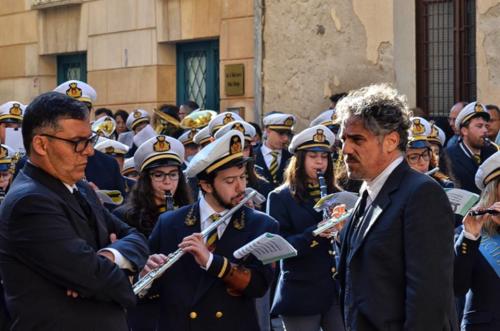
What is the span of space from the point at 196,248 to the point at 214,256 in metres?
0.12

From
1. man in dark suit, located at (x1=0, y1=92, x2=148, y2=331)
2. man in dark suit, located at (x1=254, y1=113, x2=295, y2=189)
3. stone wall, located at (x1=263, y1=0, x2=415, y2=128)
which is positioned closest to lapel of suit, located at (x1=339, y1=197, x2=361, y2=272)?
man in dark suit, located at (x1=0, y1=92, x2=148, y2=331)

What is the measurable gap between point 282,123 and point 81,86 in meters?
3.28

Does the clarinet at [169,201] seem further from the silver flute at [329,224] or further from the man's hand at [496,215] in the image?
the man's hand at [496,215]

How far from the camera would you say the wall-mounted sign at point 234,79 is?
18031 mm

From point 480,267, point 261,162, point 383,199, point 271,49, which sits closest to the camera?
point 383,199

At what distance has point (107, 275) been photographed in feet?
17.6

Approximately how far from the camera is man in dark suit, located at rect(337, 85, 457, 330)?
534 cm

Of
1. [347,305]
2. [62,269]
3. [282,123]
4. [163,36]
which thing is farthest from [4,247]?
[163,36]

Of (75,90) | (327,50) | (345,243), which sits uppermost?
(327,50)

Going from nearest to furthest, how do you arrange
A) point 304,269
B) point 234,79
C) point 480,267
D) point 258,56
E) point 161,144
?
point 480,267 → point 161,144 → point 304,269 → point 258,56 → point 234,79

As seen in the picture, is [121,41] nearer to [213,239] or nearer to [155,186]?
[155,186]

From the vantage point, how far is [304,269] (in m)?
9.08

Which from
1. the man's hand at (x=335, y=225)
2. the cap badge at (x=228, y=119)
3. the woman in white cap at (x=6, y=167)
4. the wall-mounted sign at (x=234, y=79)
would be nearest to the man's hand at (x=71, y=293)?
the man's hand at (x=335, y=225)

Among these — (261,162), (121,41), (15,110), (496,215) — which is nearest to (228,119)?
(261,162)
